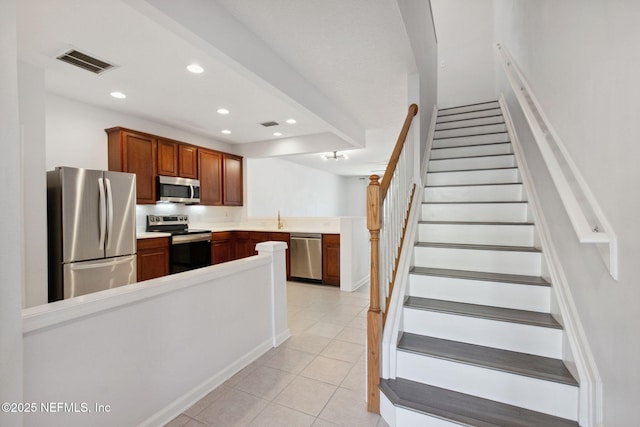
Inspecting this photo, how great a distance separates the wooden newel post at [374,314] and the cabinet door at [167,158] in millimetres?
3759

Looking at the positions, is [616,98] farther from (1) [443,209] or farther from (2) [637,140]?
(1) [443,209]

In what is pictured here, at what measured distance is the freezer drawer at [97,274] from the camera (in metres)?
2.89

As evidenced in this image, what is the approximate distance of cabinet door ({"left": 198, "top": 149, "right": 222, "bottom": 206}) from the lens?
4.97 meters

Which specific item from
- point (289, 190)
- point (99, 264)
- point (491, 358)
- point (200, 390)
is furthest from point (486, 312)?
point (289, 190)

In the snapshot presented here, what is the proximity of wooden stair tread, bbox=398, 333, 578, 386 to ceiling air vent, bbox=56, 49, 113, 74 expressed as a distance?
3.43 meters

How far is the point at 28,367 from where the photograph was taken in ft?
3.67

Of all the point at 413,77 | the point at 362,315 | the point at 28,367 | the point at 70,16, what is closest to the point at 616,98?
the point at 413,77

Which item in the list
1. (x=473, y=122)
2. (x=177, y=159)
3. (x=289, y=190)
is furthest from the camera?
(x=289, y=190)

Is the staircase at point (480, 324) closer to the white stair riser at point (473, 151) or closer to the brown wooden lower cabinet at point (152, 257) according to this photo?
the white stair riser at point (473, 151)

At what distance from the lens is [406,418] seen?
150 centimetres

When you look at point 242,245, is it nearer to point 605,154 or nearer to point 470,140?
point 470,140

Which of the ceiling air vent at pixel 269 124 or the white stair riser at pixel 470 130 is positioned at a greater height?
the ceiling air vent at pixel 269 124

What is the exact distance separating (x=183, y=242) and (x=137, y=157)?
1.36 m

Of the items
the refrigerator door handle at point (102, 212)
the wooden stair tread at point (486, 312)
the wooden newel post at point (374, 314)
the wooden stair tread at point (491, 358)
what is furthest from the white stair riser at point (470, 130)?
the refrigerator door handle at point (102, 212)
